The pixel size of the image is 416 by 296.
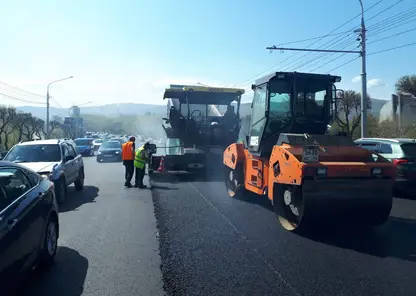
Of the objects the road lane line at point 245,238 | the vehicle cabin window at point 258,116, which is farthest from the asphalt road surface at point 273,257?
the vehicle cabin window at point 258,116

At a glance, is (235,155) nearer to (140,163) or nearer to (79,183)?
(140,163)

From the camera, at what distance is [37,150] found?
11500 millimetres

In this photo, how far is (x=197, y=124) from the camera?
15.7 m

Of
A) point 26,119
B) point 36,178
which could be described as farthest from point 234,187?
point 26,119

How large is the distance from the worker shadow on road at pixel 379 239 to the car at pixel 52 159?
21.2 feet

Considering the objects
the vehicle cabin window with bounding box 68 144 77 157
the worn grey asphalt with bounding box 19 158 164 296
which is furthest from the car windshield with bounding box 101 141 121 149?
the worn grey asphalt with bounding box 19 158 164 296

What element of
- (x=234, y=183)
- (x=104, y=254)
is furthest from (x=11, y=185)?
(x=234, y=183)

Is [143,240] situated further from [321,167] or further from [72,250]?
[321,167]

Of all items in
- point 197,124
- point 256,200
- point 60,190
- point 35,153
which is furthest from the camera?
point 197,124

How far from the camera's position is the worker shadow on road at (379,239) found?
5902 mm

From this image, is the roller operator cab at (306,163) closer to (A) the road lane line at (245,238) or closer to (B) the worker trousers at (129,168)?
(A) the road lane line at (245,238)

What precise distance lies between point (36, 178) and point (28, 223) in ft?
4.33

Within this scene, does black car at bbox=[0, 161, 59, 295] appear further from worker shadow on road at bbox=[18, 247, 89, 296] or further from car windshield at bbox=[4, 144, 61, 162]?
car windshield at bbox=[4, 144, 61, 162]

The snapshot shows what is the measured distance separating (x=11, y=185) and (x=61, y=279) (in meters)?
1.26
